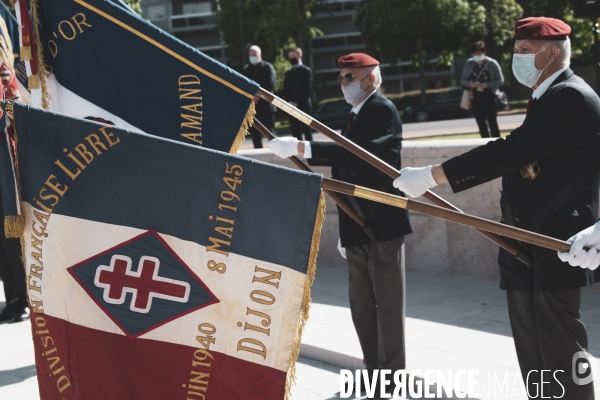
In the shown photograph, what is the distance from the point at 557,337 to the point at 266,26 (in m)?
39.7

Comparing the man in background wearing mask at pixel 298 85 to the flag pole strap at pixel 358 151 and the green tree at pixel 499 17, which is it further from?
the green tree at pixel 499 17

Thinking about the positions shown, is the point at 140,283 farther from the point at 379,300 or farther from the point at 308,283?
the point at 379,300

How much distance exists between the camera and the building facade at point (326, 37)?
57.8 m

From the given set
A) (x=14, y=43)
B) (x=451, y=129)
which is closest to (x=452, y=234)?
(x=14, y=43)

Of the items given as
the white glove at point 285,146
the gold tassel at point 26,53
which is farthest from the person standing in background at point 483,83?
the gold tassel at point 26,53

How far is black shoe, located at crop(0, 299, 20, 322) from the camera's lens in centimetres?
750

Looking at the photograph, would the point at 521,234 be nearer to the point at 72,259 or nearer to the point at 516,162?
the point at 516,162

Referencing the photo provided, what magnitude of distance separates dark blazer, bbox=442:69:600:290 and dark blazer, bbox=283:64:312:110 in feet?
32.7

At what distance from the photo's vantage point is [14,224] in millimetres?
3518

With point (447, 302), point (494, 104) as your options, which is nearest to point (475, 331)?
point (447, 302)

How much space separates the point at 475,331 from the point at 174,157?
3.41 meters

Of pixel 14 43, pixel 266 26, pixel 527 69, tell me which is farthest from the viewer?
pixel 266 26

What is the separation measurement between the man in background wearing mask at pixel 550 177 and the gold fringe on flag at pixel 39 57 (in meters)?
2.03

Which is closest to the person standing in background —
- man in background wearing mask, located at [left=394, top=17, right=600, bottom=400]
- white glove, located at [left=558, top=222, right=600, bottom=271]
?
man in background wearing mask, located at [left=394, top=17, right=600, bottom=400]
